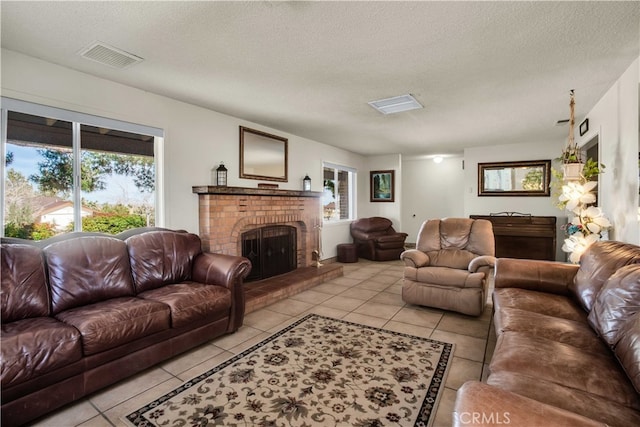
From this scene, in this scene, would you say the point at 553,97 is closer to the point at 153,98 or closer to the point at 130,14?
the point at 130,14

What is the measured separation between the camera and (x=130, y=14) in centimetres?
197

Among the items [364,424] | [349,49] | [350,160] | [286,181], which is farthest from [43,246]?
[350,160]

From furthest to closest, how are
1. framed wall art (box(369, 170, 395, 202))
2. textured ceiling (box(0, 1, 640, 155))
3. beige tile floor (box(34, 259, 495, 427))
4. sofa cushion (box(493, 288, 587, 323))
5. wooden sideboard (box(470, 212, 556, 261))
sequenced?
framed wall art (box(369, 170, 395, 202)), wooden sideboard (box(470, 212, 556, 261)), sofa cushion (box(493, 288, 587, 323)), textured ceiling (box(0, 1, 640, 155)), beige tile floor (box(34, 259, 495, 427))

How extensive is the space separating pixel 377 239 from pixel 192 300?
4.69m

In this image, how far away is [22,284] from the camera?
2111 mm

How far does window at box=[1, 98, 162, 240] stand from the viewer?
2555mm

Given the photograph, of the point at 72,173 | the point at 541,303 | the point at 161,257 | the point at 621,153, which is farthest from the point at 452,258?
the point at 72,173

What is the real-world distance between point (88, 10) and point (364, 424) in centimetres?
294

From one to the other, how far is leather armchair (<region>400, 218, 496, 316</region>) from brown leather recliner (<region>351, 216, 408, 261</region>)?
2518mm

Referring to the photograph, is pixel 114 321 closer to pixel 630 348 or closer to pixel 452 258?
pixel 630 348

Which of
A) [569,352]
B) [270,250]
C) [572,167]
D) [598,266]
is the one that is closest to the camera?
[569,352]

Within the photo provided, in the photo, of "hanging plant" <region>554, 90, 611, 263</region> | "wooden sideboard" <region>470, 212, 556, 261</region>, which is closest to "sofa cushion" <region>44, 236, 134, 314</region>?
"hanging plant" <region>554, 90, 611, 263</region>

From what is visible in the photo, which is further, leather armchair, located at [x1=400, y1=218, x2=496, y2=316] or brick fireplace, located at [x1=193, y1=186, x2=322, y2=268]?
brick fireplace, located at [x1=193, y1=186, x2=322, y2=268]

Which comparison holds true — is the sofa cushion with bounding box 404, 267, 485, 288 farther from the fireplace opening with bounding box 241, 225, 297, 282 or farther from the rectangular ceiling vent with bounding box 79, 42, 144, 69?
the rectangular ceiling vent with bounding box 79, 42, 144, 69
